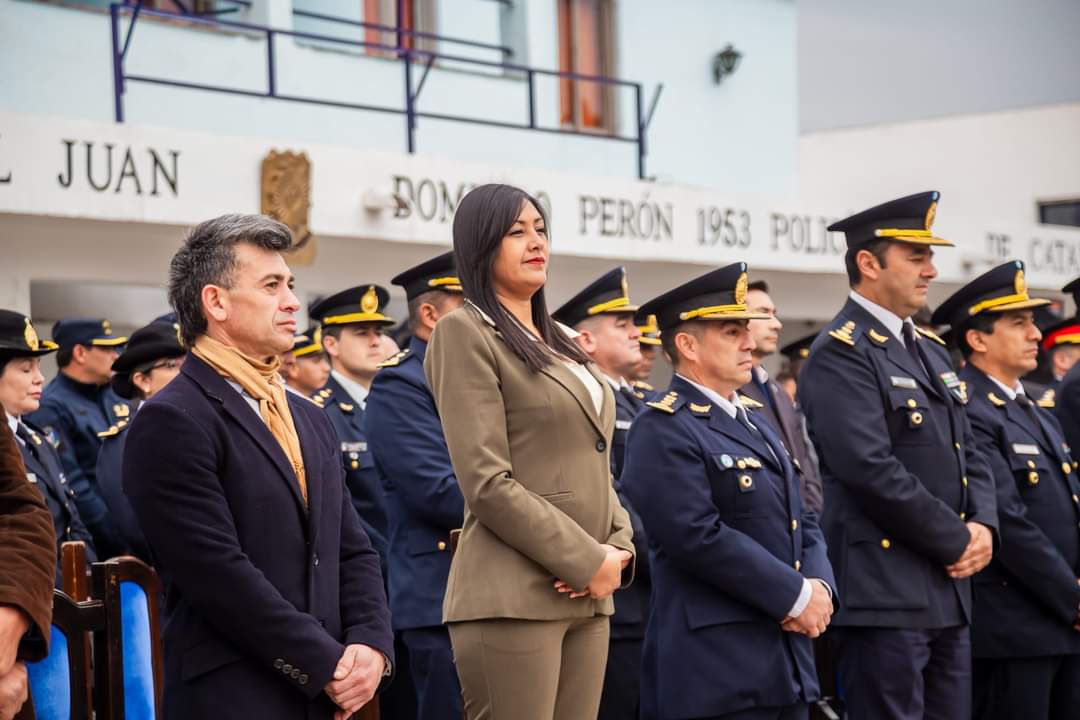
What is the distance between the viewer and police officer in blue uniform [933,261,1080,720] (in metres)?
5.45

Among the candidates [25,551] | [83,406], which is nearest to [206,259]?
[25,551]

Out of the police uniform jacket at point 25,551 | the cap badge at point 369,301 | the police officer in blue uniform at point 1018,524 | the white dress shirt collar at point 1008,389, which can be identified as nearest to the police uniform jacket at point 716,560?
the police officer in blue uniform at point 1018,524

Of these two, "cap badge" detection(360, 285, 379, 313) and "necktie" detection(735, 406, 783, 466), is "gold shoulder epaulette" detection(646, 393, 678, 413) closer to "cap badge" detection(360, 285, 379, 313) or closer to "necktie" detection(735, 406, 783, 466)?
"necktie" detection(735, 406, 783, 466)

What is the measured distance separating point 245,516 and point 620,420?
115 inches

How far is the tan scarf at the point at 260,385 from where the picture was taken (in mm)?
3311

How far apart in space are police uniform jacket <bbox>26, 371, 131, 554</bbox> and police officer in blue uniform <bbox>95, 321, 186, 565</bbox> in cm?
60

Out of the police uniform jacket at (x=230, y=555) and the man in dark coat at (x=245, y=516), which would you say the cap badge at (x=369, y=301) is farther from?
the police uniform jacket at (x=230, y=555)

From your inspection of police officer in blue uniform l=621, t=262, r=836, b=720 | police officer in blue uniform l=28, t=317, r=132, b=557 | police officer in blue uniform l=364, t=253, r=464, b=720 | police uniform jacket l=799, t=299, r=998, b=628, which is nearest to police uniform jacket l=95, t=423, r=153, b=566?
police officer in blue uniform l=28, t=317, r=132, b=557

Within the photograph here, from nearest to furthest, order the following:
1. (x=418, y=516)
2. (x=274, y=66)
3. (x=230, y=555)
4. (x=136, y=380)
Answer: (x=230, y=555)
(x=418, y=516)
(x=136, y=380)
(x=274, y=66)

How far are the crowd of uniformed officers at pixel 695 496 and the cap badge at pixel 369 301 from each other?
302 millimetres

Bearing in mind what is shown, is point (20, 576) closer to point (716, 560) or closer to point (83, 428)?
point (716, 560)

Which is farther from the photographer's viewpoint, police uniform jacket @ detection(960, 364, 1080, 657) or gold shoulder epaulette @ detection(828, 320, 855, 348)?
police uniform jacket @ detection(960, 364, 1080, 657)

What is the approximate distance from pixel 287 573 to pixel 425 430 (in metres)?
1.79

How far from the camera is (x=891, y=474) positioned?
4910 mm
